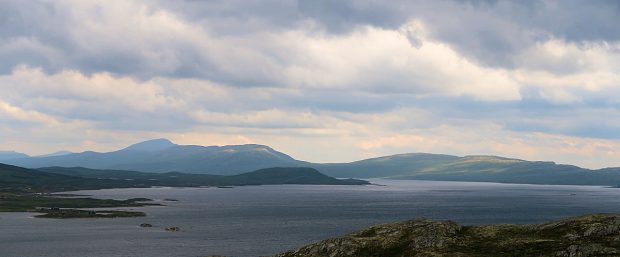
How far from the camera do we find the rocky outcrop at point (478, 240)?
55125 mm

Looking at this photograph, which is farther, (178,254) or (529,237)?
(178,254)

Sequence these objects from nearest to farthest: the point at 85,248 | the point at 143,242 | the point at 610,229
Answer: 1. the point at 610,229
2. the point at 85,248
3. the point at 143,242

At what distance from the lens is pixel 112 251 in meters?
155

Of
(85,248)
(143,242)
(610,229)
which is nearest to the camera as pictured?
(610,229)

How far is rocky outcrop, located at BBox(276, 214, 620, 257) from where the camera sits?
181ft

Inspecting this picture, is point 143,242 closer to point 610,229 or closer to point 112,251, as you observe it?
point 112,251

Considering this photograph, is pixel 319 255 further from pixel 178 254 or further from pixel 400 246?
pixel 178 254

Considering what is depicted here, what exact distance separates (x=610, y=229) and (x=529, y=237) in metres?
7.51

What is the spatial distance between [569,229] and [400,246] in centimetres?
1660

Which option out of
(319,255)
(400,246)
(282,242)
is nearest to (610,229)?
(400,246)

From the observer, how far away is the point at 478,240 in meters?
62.3

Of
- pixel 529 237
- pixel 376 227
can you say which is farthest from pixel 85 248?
pixel 529 237

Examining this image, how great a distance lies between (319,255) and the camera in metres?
63.9

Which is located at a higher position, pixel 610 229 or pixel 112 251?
pixel 610 229
